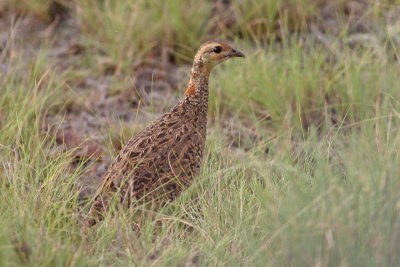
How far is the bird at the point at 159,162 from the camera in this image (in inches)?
147

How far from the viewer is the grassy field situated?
9.63ft

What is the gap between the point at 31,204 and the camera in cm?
352

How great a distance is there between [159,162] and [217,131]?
3.07ft

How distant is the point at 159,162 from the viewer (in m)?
3.87

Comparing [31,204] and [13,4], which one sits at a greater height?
[13,4]

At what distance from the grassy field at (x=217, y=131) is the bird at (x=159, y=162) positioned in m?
0.10

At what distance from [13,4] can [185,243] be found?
4422 mm

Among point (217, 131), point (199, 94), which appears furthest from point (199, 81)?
point (217, 131)

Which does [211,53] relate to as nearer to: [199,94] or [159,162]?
[199,94]

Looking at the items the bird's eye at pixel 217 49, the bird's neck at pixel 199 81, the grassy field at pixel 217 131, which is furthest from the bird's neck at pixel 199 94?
the grassy field at pixel 217 131

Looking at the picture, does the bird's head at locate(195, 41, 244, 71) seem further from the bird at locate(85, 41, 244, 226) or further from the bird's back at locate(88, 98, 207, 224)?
the bird's back at locate(88, 98, 207, 224)

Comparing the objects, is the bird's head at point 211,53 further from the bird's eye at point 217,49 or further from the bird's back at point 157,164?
the bird's back at point 157,164

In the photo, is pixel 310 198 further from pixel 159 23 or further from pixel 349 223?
pixel 159 23

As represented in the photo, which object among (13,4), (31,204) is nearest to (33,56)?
(13,4)
